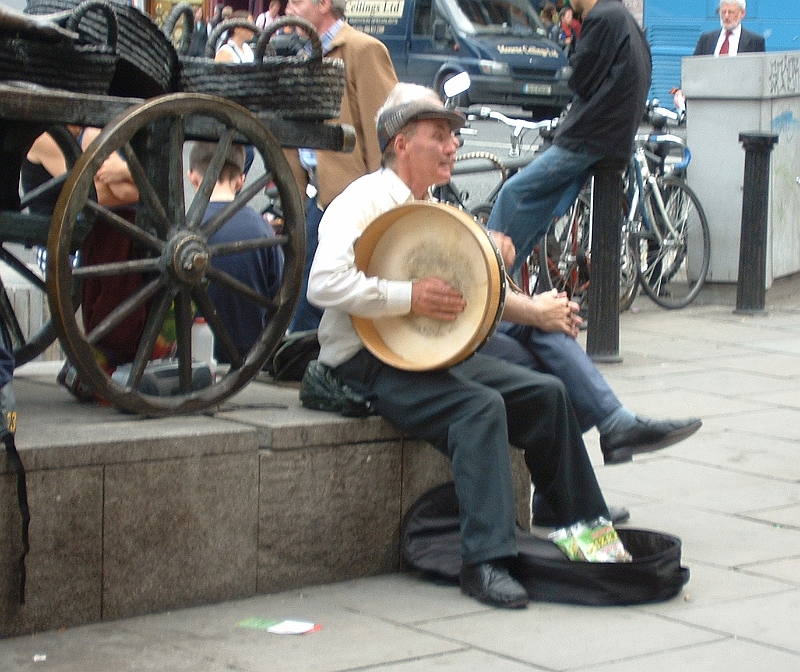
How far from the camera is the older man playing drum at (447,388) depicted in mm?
4371

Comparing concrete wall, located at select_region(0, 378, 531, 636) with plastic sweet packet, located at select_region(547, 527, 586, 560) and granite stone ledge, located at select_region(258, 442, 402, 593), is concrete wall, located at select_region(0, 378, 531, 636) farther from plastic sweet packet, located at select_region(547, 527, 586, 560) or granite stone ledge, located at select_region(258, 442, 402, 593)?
plastic sweet packet, located at select_region(547, 527, 586, 560)

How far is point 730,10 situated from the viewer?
502 inches

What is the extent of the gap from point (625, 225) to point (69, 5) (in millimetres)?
5552

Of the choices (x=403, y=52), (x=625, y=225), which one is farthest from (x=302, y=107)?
(x=403, y=52)

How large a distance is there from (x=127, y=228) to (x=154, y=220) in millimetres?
114

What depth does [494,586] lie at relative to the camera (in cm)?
430

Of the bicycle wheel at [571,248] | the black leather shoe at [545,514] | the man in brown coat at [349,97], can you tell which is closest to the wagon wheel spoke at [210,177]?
the black leather shoe at [545,514]

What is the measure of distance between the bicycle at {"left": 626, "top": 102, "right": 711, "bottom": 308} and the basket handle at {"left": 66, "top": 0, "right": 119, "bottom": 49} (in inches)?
224

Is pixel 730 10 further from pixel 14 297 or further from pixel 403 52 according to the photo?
pixel 403 52

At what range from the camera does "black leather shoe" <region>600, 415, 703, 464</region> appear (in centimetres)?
508

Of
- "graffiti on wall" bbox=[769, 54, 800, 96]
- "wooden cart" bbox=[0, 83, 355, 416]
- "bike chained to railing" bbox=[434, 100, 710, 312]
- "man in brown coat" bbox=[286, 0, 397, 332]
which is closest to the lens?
"wooden cart" bbox=[0, 83, 355, 416]

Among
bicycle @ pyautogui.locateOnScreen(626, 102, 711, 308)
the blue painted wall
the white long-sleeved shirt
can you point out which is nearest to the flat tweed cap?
the white long-sleeved shirt

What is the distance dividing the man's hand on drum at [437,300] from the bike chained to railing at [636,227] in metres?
3.77

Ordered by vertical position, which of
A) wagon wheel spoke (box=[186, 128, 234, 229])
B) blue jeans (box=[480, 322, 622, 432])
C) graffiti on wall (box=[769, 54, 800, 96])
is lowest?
blue jeans (box=[480, 322, 622, 432])
